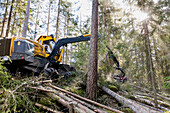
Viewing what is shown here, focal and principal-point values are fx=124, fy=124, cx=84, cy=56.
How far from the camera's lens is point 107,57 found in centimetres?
1022

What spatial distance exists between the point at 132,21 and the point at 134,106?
26.2ft

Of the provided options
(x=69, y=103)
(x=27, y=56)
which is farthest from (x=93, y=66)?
(x=27, y=56)

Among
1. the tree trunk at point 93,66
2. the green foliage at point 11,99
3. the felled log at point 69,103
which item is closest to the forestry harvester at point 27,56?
the tree trunk at point 93,66

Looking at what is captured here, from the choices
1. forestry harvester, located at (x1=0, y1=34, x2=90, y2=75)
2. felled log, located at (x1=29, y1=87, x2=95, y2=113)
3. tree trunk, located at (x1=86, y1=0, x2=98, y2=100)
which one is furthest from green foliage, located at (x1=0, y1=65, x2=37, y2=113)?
tree trunk, located at (x1=86, y1=0, x2=98, y2=100)

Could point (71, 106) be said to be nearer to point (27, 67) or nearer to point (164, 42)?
point (27, 67)

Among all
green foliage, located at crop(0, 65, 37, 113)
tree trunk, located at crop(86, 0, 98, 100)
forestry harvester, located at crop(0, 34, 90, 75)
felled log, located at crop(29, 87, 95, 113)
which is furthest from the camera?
forestry harvester, located at crop(0, 34, 90, 75)

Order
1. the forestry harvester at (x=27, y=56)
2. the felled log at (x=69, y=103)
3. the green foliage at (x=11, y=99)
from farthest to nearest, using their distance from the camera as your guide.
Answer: the forestry harvester at (x=27, y=56), the felled log at (x=69, y=103), the green foliage at (x=11, y=99)

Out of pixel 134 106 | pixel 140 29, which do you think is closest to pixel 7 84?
pixel 134 106

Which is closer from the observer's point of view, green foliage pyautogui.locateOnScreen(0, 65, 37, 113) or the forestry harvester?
green foliage pyautogui.locateOnScreen(0, 65, 37, 113)

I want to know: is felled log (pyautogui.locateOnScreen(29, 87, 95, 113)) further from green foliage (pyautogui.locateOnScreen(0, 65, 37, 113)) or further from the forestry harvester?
the forestry harvester

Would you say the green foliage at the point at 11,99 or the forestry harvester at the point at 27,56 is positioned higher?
the forestry harvester at the point at 27,56

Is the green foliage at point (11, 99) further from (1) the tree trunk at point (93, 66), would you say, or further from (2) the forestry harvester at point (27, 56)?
(1) the tree trunk at point (93, 66)

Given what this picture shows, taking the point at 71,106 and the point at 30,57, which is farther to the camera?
the point at 30,57

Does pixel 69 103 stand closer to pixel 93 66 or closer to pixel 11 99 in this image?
pixel 11 99
